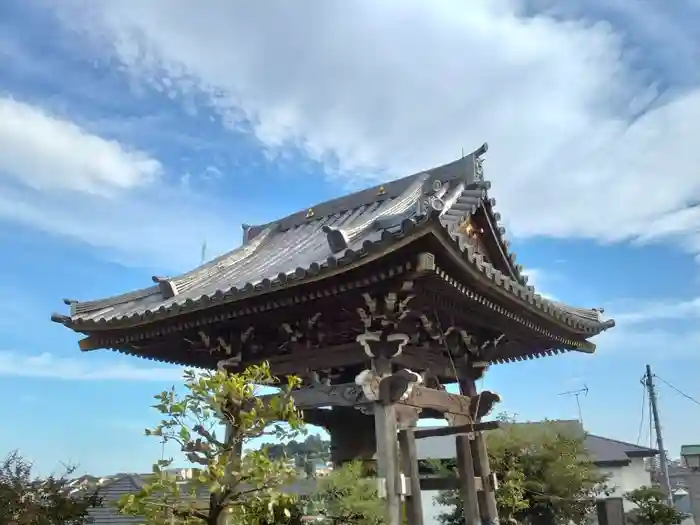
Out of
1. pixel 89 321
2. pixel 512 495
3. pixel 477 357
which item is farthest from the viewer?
pixel 512 495

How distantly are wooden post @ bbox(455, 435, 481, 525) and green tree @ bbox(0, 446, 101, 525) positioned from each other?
587cm

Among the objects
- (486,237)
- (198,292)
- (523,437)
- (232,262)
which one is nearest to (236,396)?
(198,292)

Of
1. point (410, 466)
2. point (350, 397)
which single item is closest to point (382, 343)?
point (350, 397)

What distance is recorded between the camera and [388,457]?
7188 mm

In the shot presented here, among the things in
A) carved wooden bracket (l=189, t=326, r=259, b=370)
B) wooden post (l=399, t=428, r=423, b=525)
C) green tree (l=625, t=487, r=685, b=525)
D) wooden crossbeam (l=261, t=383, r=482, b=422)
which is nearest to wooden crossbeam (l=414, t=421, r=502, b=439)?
wooden crossbeam (l=261, t=383, r=482, b=422)

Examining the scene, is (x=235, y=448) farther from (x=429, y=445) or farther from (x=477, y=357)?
(x=429, y=445)

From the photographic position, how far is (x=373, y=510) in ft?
24.8

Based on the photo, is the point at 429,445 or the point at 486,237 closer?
the point at 486,237

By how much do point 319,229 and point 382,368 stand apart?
153 inches

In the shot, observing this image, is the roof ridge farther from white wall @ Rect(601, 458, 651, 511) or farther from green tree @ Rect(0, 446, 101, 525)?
white wall @ Rect(601, 458, 651, 511)

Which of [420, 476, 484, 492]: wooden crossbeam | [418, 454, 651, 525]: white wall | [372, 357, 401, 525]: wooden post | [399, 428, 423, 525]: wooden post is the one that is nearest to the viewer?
[372, 357, 401, 525]: wooden post

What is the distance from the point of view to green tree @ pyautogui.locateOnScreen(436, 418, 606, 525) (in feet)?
54.4

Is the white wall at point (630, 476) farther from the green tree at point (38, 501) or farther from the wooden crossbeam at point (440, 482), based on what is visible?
the green tree at point (38, 501)

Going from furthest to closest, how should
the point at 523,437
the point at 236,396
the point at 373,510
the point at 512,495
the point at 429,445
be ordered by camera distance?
the point at 429,445
the point at 523,437
the point at 512,495
the point at 373,510
the point at 236,396
